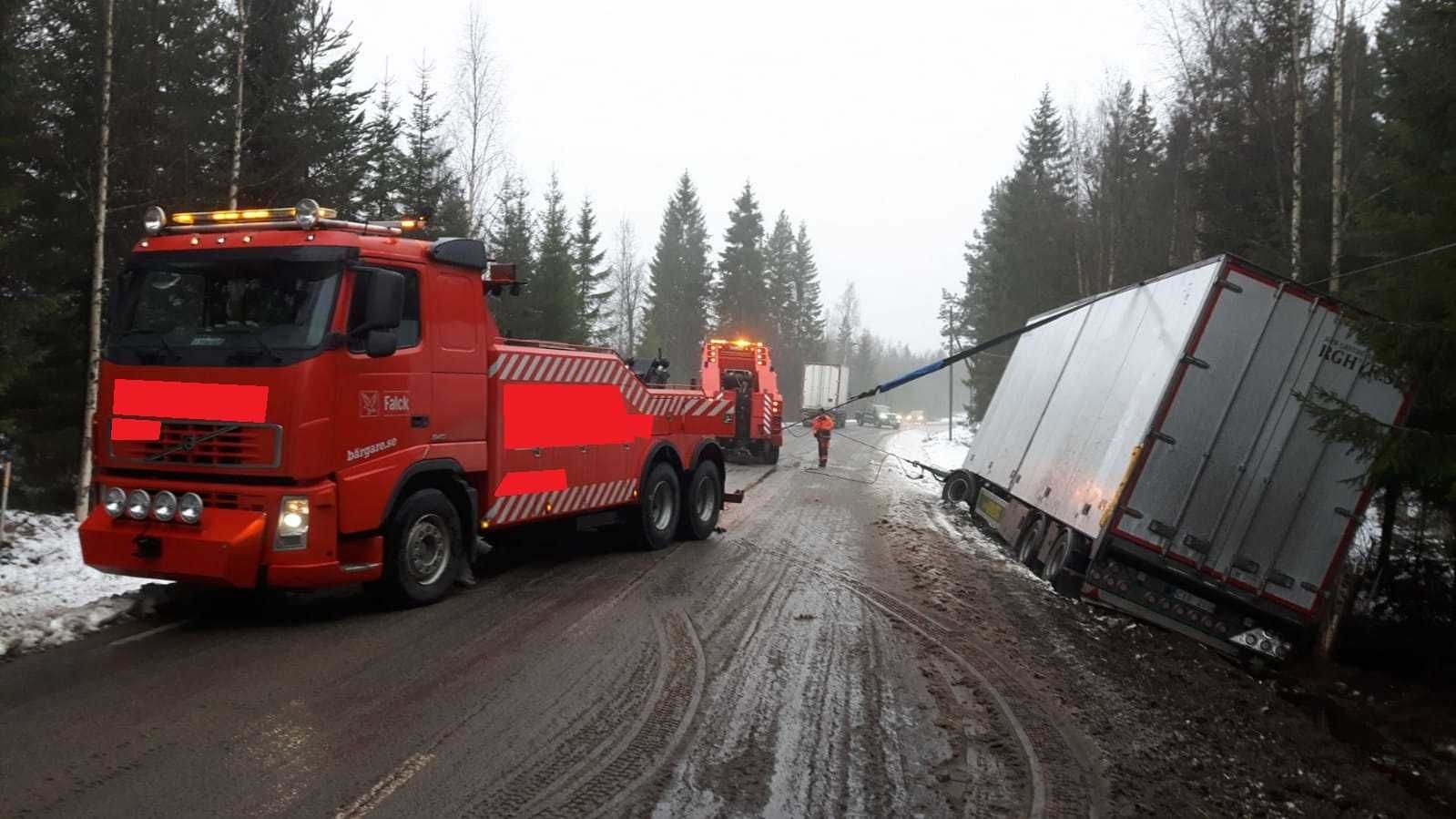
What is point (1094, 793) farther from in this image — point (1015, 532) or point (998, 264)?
point (998, 264)

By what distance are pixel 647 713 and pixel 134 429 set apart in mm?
4220

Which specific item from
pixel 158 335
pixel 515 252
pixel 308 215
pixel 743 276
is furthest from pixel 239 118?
pixel 743 276

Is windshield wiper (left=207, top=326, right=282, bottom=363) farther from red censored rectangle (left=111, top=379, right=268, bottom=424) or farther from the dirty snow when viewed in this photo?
the dirty snow

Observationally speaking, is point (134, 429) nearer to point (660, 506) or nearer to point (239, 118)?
point (660, 506)

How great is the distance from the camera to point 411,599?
287 inches

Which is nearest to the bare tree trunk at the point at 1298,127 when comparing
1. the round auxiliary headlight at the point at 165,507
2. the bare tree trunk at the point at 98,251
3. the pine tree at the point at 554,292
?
the round auxiliary headlight at the point at 165,507

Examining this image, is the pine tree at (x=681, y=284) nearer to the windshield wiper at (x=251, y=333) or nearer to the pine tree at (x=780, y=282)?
the pine tree at (x=780, y=282)

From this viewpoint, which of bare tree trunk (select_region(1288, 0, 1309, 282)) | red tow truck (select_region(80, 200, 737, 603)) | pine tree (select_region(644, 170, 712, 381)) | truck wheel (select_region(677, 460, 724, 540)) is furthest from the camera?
pine tree (select_region(644, 170, 712, 381))

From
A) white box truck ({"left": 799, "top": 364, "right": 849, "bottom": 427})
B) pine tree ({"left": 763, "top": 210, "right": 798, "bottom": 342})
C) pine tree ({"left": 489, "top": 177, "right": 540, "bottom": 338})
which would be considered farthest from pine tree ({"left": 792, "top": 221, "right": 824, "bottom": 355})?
pine tree ({"left": 489, "top": 177, "right": 540, "bottom": 338})

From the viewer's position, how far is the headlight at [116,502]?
652 centimetres

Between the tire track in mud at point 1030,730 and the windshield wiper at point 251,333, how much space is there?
5024mm

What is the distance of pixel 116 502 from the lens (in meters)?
6.53

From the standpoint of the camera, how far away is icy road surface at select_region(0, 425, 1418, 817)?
420 cm

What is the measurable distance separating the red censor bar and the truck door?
527mm
